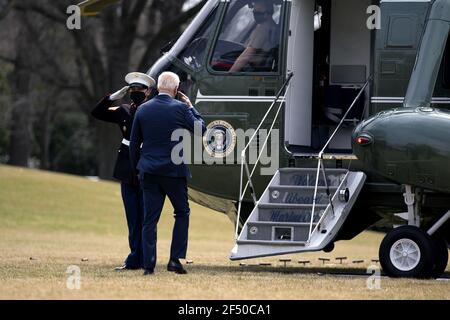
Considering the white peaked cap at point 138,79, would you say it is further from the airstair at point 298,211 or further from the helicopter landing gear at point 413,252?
the helicopter landing gear at point 413,252

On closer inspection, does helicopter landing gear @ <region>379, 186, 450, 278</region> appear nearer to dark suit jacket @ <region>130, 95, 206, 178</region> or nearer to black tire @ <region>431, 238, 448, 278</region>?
black tire @ <region>431, 238, 448, 278</region>

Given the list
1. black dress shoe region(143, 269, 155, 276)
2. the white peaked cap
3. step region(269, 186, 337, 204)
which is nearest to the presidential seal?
step region(269, 186, 337, 204)

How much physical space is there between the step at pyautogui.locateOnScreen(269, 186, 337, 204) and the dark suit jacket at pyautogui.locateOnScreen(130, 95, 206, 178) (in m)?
1.61

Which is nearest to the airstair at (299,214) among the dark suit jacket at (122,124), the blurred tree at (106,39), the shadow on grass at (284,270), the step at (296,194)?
the step at (296,194)

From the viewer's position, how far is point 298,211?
1145 centimetres

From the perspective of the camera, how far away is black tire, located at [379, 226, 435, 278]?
10844 mm

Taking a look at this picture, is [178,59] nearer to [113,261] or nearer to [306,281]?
[113,261]

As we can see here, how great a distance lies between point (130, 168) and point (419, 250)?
129 inches

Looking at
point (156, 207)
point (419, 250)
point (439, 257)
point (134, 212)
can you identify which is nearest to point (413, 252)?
point (419, 250)

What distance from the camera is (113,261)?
44.9 ft

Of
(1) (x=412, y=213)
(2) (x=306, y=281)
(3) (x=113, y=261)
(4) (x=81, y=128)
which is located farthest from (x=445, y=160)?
(4) (x=81, y=128)
